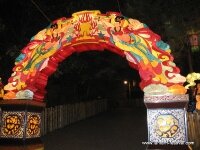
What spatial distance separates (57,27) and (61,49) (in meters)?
0.55

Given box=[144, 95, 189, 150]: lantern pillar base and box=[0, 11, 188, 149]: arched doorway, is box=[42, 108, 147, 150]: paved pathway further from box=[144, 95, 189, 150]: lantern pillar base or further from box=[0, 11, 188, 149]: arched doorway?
box=[144, 95, 189, 150]: lantern pillar base

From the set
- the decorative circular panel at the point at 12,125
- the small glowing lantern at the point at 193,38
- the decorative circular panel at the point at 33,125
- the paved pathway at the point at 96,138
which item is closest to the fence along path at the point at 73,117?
the paved pathway at the point at 96,138

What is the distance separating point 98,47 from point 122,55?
59cm

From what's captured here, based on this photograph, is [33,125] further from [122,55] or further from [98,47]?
[122,55]

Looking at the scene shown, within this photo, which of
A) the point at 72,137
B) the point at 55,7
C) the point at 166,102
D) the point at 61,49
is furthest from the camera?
the point at 55,7

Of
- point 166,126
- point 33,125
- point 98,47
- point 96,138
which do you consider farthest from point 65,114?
point 166,126

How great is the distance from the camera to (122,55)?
644 centimetres

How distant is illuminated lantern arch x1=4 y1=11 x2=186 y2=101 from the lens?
18.4ft

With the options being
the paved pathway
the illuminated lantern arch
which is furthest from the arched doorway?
the paved pathway

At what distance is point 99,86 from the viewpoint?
26.8 m

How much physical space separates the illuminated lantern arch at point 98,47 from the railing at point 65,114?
578 centimetres

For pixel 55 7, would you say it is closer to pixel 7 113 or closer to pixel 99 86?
pixel 7 113

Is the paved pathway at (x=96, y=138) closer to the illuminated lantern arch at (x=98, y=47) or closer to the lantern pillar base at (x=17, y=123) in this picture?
the lantern pillar base at (x=17, y=123)

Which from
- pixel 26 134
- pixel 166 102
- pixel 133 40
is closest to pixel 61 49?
pixel 133 40
